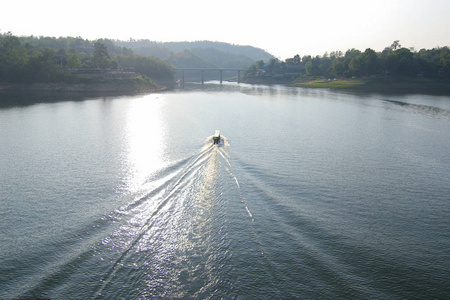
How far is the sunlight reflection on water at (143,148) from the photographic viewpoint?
27736 mm

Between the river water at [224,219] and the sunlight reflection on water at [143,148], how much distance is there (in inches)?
11.6

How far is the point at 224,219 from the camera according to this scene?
20.1m

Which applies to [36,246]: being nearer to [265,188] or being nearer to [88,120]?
[265,188]

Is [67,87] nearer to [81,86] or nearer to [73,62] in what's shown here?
[81,86]

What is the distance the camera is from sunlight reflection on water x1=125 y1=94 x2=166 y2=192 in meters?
27.7

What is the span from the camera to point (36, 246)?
16.6 m

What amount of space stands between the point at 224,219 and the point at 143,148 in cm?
2167

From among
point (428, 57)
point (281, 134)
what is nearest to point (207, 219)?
point (281, 134)

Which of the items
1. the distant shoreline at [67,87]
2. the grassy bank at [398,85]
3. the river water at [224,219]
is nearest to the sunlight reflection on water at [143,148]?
the river water at [224,219]

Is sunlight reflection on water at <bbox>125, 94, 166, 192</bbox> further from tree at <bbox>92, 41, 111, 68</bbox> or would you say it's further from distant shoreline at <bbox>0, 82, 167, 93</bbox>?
tree at <bbox>92, 41, 111, 68</bbox>

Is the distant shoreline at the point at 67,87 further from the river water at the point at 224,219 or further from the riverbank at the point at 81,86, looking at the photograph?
the river water at the point at 224,219

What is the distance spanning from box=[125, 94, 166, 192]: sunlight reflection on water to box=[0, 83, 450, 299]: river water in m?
0.29

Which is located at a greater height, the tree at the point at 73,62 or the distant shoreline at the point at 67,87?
the tree at the point at 73,62

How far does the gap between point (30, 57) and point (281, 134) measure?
146m
